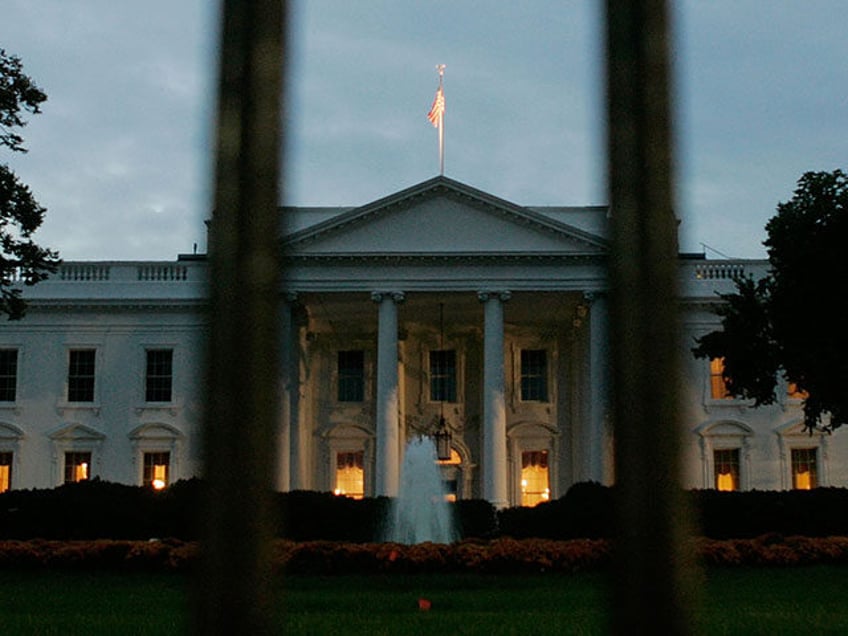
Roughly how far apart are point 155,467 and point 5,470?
5.57m

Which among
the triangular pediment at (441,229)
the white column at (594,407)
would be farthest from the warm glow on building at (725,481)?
the triangular pediment at (441,229)

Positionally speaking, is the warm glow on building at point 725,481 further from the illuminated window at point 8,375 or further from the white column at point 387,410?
the illuminated window at point 8,375

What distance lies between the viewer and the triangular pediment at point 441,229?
42.2 metres

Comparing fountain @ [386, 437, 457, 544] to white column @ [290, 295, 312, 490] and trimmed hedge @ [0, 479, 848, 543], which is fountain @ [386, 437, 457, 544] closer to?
trimmed hedge @ [0, 479, 848, 543]

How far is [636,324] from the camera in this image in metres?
2.48

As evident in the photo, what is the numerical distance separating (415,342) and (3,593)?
3086cm

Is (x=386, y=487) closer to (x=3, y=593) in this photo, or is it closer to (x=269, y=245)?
(x=3, y=593)

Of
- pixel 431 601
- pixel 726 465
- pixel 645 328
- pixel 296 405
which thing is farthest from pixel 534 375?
pixel 645 328

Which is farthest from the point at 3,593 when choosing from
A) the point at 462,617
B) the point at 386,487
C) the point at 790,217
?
the point at 386,487

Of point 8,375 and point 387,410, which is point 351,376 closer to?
point 387,410

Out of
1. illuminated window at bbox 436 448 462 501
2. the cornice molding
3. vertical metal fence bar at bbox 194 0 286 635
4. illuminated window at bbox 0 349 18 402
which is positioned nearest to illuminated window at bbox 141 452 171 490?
illuminated window at bbox 0 349 18 402

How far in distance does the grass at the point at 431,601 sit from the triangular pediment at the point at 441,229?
2171cm

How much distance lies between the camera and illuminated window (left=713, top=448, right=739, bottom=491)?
45.6 m

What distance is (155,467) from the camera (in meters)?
45.6
